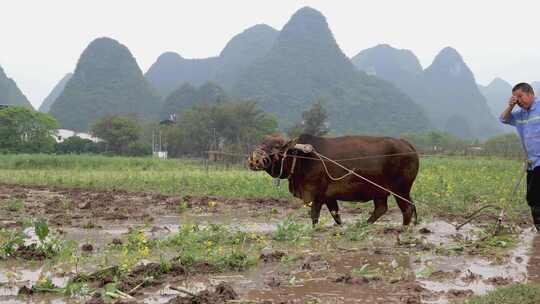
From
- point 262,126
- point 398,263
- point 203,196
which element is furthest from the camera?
point 262,126

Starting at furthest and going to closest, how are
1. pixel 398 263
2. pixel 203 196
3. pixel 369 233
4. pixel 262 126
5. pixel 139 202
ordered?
pixel 262 126, pixel 203 196, pixel 139 202, pixel 369 233, pixel 398 263

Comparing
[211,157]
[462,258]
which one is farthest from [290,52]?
[462,258]

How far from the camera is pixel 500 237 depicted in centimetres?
746

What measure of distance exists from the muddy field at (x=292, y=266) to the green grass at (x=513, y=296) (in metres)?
0.36

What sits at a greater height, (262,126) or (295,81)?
(295,81)

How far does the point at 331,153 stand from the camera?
8586 millimetres

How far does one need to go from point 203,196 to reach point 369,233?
277 inches

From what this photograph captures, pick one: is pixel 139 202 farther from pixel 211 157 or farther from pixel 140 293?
pixel 211 157

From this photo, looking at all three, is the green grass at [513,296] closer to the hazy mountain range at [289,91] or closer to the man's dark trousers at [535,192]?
the man's dark trousers at [535,192]

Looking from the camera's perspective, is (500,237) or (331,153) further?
(331,153)

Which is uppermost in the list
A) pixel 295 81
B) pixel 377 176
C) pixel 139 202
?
pixel 295 81

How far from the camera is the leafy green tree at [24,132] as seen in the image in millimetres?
47219

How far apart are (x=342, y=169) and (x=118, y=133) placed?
153 feet

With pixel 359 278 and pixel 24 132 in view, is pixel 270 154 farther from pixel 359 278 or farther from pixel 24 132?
pixel 24 132
